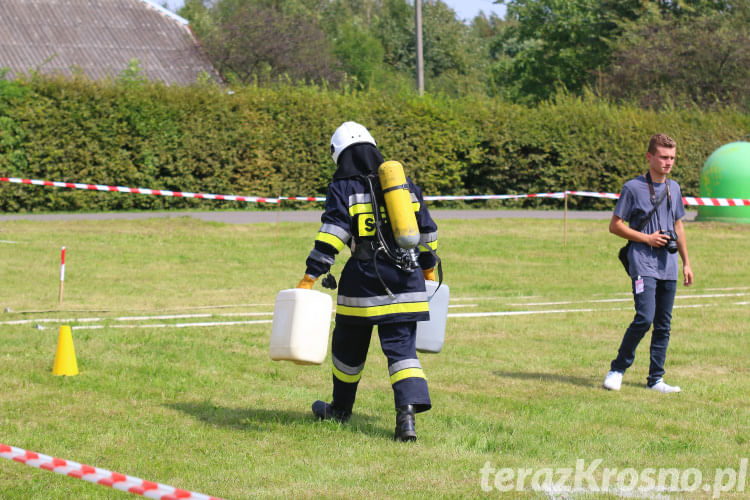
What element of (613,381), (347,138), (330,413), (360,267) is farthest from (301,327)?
(613,381)

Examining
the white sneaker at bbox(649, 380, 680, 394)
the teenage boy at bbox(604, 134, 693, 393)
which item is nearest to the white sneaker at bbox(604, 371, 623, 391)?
the teenage boy at bbox(604, 134, 693, 393)

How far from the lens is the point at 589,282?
14969 mm

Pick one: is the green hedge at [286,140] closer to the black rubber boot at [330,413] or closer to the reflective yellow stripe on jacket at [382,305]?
the black rubber boot at [330,413]

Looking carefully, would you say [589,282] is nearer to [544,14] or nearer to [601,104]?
[601,104]

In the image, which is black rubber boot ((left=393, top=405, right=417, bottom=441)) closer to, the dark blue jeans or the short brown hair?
the dark blue jeans

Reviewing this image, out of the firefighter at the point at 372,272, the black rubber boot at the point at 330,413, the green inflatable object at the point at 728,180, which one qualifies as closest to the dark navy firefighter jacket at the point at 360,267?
the firefighter at the point at 372,272

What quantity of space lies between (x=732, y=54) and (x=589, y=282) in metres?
27.1

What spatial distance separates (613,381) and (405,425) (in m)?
2.27

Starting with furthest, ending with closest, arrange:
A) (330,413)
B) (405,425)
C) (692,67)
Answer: (692,67) < (330,413) < (405,425)

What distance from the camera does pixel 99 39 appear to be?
1340 inches

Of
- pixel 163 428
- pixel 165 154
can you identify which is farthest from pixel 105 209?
pixel 163 428

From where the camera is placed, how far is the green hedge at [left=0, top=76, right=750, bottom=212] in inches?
858

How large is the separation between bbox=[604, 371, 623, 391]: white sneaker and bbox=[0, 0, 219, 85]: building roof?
26.8 m

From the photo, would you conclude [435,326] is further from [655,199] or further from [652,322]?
[655,199]
